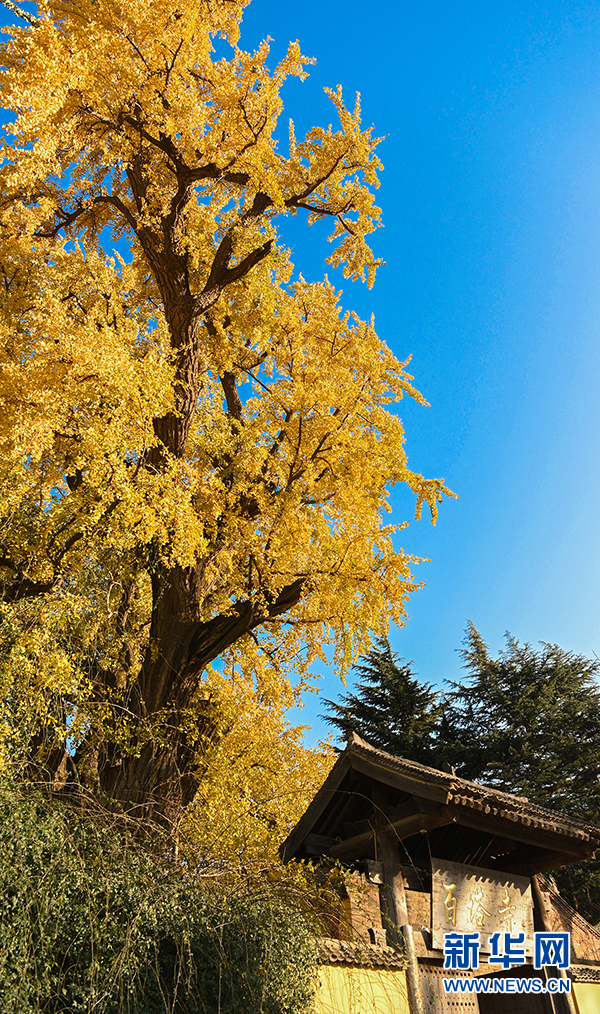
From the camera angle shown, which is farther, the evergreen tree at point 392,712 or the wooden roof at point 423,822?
the evergreen tree at point 392,712

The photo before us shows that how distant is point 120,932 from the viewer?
14.2 feet

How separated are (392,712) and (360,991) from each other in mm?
17025

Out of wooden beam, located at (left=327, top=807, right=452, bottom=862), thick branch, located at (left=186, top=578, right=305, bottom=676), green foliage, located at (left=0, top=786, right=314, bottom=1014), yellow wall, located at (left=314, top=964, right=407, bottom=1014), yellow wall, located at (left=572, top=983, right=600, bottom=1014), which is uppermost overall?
thick branch, located at (left=186, top=578, right=305, bottom=676)

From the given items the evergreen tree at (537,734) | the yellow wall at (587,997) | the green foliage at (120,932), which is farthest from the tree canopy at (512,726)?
the green foliage at (120,932)

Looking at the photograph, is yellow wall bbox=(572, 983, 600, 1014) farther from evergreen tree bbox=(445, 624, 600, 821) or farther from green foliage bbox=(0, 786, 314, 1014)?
evergreen tree bbox=(445, 624, 600, 821)

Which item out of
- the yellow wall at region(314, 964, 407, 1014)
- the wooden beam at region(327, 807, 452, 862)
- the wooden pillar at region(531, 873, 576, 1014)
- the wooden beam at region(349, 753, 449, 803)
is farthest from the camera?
the wooden pillar at region(531, 873, 576, 1014)

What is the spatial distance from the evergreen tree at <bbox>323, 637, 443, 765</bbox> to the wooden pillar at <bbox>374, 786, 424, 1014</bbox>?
48.9 feet

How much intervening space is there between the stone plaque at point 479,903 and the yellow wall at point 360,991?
0.76m

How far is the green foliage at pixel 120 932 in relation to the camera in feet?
13.0

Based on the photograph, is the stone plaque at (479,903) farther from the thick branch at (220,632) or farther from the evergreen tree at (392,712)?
the evergreen tree at (392,712)

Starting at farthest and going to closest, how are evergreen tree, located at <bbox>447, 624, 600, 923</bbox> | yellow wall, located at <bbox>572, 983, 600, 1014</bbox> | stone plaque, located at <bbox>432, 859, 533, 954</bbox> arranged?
1. evergreen tree, located at <bbox>447, 624, 600, 923</bbox>
2. yellow wall, located at <bbox>572, 983, 600, 1014</bbox>
3. stone plaque, located at <bbox>432, 859, 533, 954</bbox>

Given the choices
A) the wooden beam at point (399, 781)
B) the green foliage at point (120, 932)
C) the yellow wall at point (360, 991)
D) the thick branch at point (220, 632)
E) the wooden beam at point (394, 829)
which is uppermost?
the thick branch at point (220, 632)

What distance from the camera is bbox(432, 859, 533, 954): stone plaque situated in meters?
6.88

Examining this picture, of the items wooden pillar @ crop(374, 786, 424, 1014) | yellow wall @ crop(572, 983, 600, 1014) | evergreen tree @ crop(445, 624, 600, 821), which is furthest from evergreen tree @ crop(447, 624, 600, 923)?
wooden pillar @ crop(374, 786, 424, 1014)
